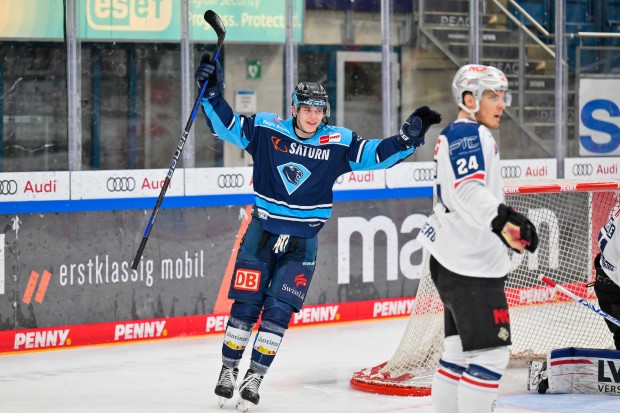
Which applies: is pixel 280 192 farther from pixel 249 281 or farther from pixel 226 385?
pixel 226 385

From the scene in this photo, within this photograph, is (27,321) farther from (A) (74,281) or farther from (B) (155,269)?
(B) (155,269)

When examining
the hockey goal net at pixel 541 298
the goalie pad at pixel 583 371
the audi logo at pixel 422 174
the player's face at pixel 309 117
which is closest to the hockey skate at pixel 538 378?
the goalie pad at pixel 583 371

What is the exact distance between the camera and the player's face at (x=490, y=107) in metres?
4.53

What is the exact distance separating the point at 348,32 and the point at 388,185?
101cm

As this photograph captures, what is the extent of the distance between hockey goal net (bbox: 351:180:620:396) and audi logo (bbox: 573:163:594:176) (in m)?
1.31

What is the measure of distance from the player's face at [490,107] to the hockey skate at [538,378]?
1738 mm

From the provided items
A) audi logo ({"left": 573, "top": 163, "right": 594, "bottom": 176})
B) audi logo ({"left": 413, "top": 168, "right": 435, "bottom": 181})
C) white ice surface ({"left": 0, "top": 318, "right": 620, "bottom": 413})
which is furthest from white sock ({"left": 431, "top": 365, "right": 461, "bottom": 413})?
audi logo ({"left": 573, "top": 163, "right": 594, "bottom": 176})

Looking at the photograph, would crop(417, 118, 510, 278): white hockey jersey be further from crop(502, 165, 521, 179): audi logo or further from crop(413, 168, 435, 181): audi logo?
crop(502, 165, 521, 179): audi logo

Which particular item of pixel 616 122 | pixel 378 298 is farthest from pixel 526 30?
pixel 378 298

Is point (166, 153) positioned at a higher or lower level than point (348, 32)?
lower

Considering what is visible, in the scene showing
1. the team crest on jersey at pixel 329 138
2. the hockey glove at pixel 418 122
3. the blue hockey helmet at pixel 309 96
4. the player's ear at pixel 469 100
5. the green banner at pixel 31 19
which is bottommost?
the team crest on jersey at pixel 329 138

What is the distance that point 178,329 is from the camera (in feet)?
25.2

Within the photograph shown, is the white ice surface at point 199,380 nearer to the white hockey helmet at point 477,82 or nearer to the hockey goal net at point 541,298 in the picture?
the hockey goal net at point 541,298

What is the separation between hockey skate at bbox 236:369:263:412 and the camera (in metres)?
5.48
